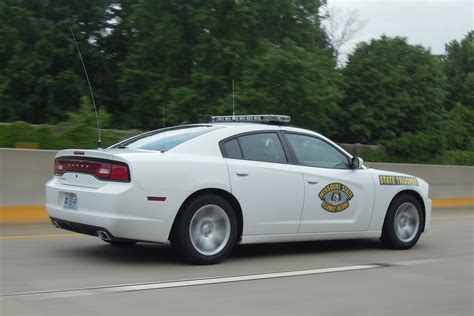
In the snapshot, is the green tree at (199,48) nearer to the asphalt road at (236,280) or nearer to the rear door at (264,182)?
the asphalt road at (236,280)

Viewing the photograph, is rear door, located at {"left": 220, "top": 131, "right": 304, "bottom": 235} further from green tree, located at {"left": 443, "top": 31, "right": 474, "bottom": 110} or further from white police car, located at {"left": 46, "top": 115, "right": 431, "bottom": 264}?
green tree, located at {"left": 443, "top": 31, "right": 474, "bottom": 110}

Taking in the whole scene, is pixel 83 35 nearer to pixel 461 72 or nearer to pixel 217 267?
pixel 217 267

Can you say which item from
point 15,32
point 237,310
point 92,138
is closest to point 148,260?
point 237,310

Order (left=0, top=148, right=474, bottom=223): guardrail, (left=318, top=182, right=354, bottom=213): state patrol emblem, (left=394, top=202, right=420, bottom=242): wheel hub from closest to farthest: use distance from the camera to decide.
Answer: (left=318, top=182, right=354, bottom=213): state patrol emblem < (left=394, top=202, right=420, bottom=242): wheel hub < (left=0, top=148, right=474, bottom=223): guardrail

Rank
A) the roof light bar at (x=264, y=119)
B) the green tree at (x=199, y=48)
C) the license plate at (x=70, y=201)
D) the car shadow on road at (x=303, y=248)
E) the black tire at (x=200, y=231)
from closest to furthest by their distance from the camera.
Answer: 1. the black tire at (x=200, y=231)
2. the license plate at (x=70, y=201)
3. the roof light bar at (x=264, y=119)
4. the car shadow on road at (x=303, y=248)
5. the green tree at (x=199, y=48)

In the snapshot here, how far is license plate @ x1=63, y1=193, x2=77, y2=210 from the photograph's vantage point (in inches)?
286

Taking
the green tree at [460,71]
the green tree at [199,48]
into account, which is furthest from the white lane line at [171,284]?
the green tree at [460,71]

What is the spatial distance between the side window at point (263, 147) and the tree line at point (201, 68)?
428 inches

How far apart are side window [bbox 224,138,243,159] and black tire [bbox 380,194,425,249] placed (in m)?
2.56

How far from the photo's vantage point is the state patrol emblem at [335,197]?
8.28 metres

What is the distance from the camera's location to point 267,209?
25.5ft

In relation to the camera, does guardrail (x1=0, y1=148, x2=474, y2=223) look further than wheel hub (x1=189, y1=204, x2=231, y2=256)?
Yes

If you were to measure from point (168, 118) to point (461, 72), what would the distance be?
37.5 meters

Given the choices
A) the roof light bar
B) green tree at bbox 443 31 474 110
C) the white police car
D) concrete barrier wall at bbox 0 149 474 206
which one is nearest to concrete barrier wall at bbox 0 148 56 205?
concrete barrier wall at bbox 0 149 474 206
